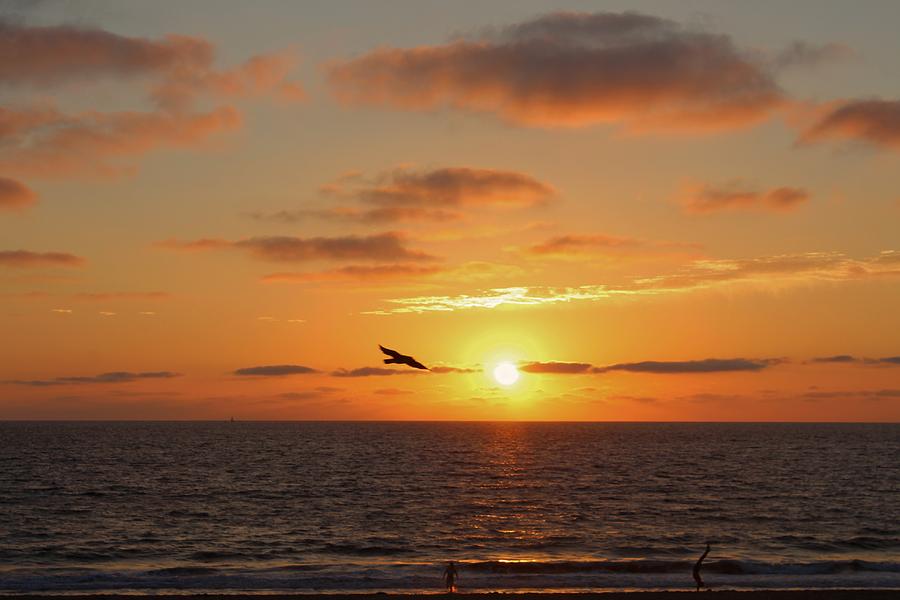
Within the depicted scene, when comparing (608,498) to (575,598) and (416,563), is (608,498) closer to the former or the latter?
(416,563)

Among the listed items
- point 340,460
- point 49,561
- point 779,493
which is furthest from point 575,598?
point 340,460

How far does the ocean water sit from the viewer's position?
44625mm

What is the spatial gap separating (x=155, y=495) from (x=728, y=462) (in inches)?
3110

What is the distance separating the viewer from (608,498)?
252 feet

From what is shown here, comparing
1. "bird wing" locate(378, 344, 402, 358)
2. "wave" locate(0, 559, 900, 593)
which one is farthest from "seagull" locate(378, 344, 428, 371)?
"wave" locate(0, 559, 900, 593)

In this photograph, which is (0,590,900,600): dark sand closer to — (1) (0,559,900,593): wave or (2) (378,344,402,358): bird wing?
(1) (0,559,900,593): wave

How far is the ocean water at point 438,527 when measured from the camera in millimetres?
44625

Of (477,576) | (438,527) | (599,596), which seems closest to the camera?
(599,596)

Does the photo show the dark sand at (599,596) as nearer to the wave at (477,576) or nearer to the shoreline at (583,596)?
the shoreline at (583,596)

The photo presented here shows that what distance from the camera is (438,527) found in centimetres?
6009

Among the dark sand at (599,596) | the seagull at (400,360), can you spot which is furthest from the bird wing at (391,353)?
the dark sand at (599,596)

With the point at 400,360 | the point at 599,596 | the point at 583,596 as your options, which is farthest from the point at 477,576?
the point at 400,360

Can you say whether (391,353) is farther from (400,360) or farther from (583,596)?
(583,596)

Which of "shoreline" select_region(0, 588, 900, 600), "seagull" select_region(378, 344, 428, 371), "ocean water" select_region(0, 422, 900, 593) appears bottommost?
"ocean water" select_region(0, 422, 900, 593)
